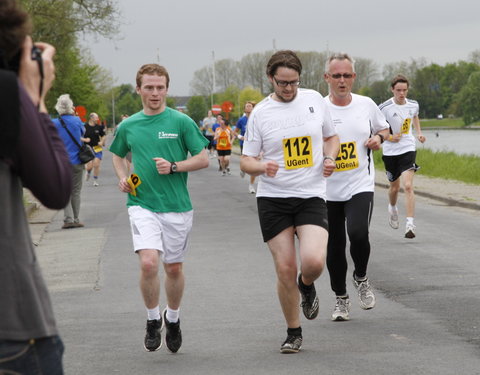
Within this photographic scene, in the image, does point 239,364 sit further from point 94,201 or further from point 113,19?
point 113,19

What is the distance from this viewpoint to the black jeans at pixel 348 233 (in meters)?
7.48

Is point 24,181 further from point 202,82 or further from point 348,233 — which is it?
point 202,82

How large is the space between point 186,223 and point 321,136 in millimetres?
1056

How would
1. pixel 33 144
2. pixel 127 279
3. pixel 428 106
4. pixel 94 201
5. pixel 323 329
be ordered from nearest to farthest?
pixel 33 144, pixel 323 329, pixel 127 279, pixel 94 201, pixel 428 106

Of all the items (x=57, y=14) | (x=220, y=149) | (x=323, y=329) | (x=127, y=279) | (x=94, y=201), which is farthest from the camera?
(x=57, y=14)

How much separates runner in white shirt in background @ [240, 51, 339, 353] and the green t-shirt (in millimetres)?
402

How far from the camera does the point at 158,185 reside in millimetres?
6520

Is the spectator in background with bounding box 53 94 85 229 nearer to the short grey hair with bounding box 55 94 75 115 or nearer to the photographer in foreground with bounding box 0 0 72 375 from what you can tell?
the short grey hair with bounding box 55 94 75 115

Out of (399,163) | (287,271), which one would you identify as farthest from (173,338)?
(399,163)

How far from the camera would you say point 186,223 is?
6.58 m

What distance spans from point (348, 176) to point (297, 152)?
1.19 metres

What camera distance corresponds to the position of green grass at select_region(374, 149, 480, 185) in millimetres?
24962

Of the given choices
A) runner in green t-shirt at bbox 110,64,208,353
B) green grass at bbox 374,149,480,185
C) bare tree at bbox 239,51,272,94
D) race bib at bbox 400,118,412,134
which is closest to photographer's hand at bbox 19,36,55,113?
runner in green t-shirt at bbox 110,64,208,353

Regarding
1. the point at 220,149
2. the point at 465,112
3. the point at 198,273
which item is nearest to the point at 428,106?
the point at 465,112
